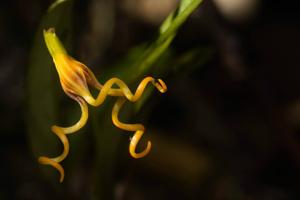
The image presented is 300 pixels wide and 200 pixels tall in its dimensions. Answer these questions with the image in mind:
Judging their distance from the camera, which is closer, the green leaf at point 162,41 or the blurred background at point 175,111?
the green leaf at point 162,41

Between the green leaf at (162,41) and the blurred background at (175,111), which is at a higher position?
the green leaf at (162,41)

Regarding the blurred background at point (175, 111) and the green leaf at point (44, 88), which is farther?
the blurred background at point (175, 111)

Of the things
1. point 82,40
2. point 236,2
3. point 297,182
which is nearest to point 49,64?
point 82,40

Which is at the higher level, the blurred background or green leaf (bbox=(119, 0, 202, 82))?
green leaf (bbox=(119, 0, 202, 82))

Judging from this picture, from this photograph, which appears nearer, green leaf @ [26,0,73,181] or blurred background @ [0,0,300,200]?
green leaf @ [26,0,73,181]

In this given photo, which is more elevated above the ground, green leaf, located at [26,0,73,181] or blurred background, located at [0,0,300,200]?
green leaf, located at [26,0,73,181]

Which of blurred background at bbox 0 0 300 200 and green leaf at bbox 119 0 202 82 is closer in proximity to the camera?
green leaf at bbox 119 0 202 82

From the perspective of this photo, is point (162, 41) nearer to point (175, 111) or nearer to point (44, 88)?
point (44, 88)

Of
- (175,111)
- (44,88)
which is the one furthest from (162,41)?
(175,111)
